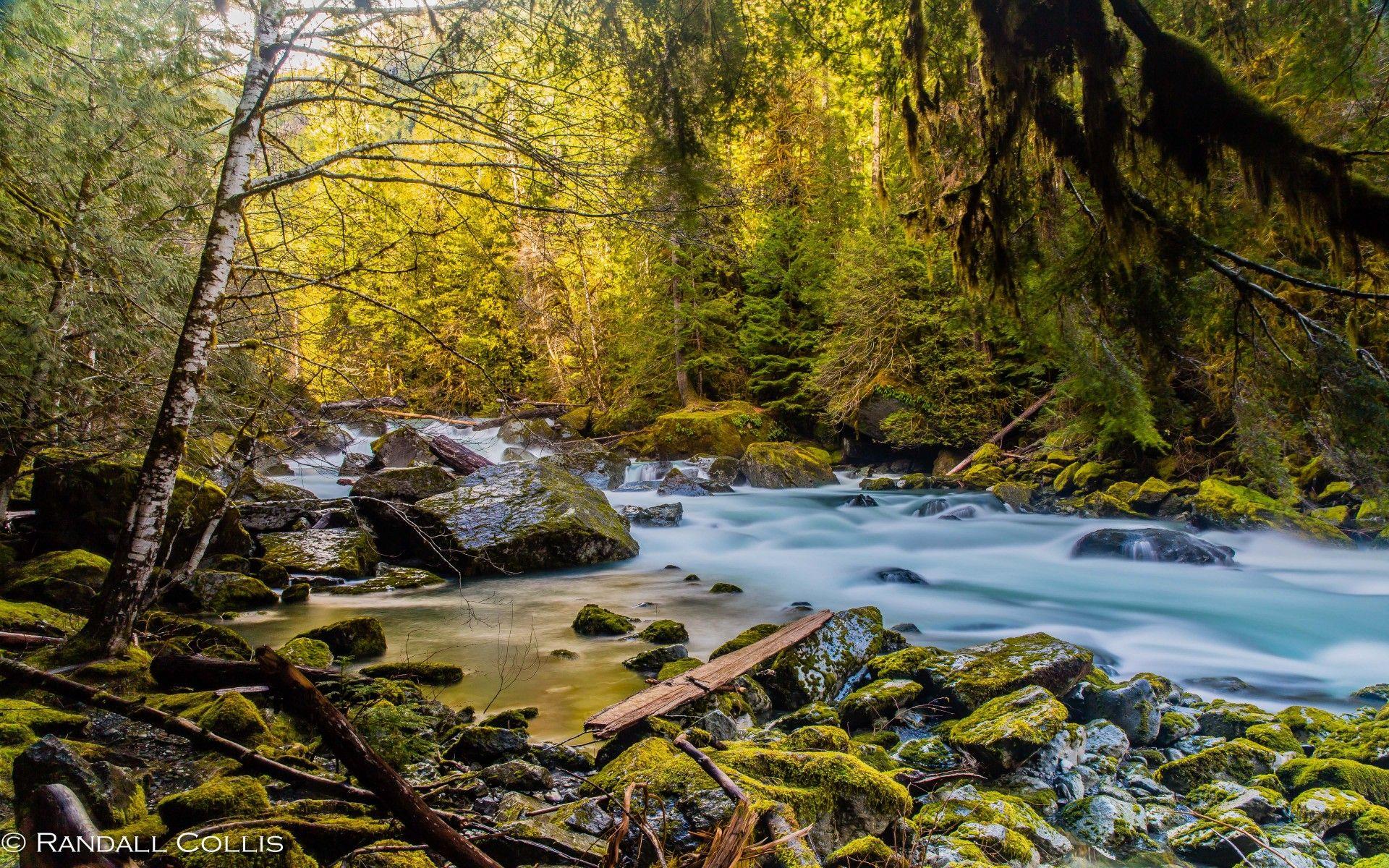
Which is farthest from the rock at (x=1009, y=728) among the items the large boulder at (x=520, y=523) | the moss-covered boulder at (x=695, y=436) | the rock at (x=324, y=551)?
the moss-covered boulder at (x=695, y=436)

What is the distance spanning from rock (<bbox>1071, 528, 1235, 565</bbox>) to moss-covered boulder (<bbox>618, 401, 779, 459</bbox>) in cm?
1031

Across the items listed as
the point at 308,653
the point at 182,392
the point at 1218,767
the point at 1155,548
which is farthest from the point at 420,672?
the point at 1155,548

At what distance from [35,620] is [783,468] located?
1453cm

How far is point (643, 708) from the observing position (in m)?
4.18

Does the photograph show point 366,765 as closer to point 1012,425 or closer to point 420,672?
point 420,672

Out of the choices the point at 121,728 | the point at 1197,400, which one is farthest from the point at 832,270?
the point at 121,728

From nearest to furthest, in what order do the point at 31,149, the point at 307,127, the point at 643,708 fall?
the point at 643,708 → the point at 31,149 → the point at 307,127

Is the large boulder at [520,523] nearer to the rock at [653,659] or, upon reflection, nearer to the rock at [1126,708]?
the rock at [653,659]

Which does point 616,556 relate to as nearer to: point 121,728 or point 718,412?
point 121,728

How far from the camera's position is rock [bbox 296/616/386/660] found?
5.96 meters

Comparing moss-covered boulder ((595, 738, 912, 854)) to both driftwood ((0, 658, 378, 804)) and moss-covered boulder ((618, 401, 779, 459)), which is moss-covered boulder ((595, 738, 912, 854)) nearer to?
driftwood ((0, 658, 378, 804))

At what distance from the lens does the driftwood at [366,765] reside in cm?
174

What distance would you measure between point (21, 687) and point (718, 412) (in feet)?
59.1

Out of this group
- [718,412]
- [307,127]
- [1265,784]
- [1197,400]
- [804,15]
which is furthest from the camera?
[718,412]
